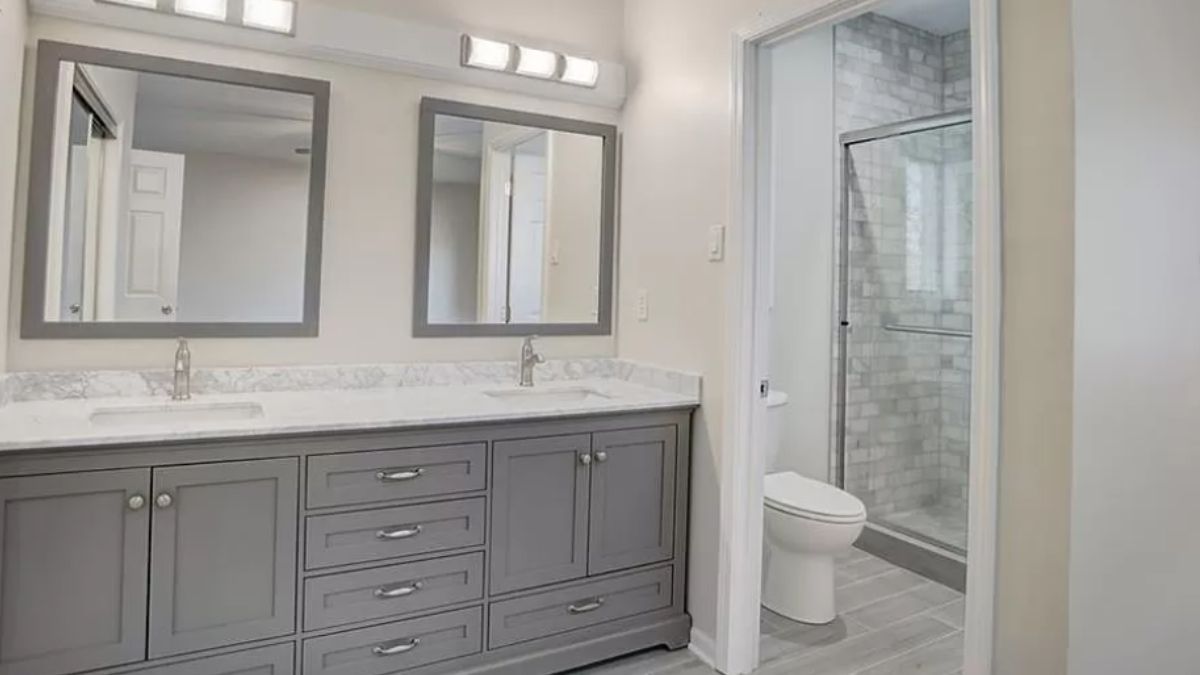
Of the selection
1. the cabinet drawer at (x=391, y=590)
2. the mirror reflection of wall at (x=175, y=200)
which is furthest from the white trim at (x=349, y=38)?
the cabinet drawer at (x=391, y=590)

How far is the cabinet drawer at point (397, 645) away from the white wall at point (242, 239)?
39.7 inches

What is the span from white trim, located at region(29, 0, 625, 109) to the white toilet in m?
1.74

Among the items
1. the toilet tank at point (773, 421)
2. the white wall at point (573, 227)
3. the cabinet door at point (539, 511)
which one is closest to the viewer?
the cabinet door at point (539, 511)

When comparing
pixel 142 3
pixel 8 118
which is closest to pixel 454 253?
pixel 142 3

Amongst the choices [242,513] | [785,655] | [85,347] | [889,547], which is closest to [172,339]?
[85,347]

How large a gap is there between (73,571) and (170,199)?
109 cm

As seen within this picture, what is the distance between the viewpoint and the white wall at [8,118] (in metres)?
1.80

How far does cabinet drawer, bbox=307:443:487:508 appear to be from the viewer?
6.14ft

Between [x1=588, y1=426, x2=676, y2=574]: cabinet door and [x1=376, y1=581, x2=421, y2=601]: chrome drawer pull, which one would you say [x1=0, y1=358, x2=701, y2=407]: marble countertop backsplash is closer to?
[x1=588, y1=426, x2=676, y2=574]: cabinet door

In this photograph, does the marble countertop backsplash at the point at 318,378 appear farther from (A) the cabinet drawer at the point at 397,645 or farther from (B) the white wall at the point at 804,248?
(B) the white wall at the point at 804,248

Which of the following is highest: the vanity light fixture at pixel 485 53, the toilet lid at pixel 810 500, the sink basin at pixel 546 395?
the vanity light fixture at pixel 485 53

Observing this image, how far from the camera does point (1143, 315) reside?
4.22ft

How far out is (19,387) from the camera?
198cm

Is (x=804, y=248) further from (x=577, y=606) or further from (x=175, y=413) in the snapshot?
(x=175, y=413)
